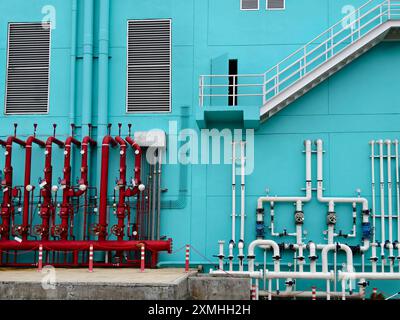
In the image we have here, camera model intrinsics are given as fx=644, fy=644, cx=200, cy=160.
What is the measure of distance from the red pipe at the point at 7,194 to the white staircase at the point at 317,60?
641 centimetres

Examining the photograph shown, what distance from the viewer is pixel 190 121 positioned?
850 inches

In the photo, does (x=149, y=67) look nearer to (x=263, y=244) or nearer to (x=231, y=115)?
(x=231, y=115)

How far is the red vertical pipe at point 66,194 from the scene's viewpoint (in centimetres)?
2039

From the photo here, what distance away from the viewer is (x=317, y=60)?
21375mm

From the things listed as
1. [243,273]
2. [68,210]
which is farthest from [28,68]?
[243,273]

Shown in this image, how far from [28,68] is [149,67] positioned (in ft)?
14.0

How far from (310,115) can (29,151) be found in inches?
365

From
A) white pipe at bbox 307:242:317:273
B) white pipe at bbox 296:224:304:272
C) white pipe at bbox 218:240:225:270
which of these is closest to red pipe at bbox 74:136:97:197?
white pipe at bbox 218:240:225:270

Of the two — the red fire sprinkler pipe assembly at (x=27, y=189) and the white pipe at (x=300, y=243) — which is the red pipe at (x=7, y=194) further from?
the white pipe at (x=300, y=243)

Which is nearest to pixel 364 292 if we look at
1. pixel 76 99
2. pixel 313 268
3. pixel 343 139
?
pixel 313 268

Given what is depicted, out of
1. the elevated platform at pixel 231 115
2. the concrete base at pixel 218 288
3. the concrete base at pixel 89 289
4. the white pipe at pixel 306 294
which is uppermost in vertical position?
the elevated platform at pixel 231 115

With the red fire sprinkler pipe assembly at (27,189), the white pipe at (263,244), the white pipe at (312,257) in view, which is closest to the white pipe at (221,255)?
the white pipe at (263,244)

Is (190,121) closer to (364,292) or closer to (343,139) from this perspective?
(343,139)

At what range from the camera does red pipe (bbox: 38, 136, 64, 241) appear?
20.4 metres
